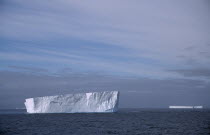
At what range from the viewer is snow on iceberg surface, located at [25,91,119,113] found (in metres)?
41.9

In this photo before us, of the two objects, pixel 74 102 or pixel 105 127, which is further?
pixel 74 102

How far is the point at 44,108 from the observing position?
42.8 m

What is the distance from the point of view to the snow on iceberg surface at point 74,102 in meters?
41.9

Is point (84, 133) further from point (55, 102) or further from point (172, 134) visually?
point (55, 102)

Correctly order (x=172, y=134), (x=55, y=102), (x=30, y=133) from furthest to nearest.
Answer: (x=55, y=102) < (x=30, y=133) < (x=172, y=134)

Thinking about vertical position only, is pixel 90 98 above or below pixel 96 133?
above

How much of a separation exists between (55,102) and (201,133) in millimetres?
25763

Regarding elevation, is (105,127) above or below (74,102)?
below

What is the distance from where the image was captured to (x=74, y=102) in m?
42.7

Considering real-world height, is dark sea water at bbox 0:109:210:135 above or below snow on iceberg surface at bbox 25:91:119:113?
below

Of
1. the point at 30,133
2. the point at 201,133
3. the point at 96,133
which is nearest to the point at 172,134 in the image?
the point at 201,133

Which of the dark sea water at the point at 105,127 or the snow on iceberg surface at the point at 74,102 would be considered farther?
the snow on iceberg surface at the point at 74,102

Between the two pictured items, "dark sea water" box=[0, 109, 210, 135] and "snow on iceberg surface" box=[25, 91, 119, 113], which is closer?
"dark sea water" box=[0, 109, 210, 135]

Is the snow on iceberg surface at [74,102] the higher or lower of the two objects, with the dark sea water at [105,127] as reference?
higher
